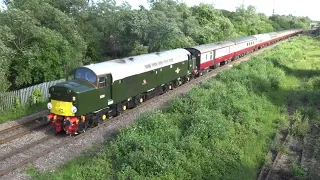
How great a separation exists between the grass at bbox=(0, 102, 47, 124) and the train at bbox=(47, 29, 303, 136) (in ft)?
15.1

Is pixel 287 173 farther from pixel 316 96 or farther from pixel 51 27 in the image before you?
pixel 51 27

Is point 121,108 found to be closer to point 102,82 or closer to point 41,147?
point 102,82

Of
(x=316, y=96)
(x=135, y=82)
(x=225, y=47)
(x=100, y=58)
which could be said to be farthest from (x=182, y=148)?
(x=225, y=47)

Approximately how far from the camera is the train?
16359 mm

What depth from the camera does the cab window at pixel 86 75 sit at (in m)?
17.2

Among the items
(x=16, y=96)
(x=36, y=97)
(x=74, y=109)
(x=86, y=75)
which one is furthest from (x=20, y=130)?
(x=36, y=97)

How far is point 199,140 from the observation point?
15305mm

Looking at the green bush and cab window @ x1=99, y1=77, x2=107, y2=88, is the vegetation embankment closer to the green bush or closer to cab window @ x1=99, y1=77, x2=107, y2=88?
cab window @ x1=99, y1=77, x2=107, y2=88

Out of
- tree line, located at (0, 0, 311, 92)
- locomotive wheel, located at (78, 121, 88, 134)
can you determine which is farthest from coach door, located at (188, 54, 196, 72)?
locomotive wheel, located at (78, 121, 88, 134)

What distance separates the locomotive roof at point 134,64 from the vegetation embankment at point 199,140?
328 cm

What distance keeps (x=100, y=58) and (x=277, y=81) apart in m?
19.2

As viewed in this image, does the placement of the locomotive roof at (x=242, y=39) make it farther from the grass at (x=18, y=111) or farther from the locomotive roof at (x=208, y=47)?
the grass at (x=18, y=111)

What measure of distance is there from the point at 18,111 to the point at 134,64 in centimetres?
825

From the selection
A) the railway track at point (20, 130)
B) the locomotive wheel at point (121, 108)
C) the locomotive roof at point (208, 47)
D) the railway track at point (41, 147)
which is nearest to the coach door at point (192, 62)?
the locomotive roof at point (208, 47)
